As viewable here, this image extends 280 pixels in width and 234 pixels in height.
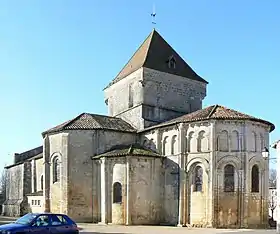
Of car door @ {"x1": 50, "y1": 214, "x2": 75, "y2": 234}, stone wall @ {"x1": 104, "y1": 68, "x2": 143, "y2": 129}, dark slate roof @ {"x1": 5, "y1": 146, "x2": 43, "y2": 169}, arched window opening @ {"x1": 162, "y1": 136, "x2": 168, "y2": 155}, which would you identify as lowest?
car door @ {"x1": 50, "y1": 214, "x2": 75, "y2": 234}

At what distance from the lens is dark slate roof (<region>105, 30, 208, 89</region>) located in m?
42.5

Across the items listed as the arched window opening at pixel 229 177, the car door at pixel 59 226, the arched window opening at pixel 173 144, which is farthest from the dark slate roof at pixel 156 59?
the car door at pixel 59 226

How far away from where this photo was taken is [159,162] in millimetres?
35156

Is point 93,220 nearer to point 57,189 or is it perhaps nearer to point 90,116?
point 57,189

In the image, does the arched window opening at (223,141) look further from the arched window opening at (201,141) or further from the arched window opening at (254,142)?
the arched window opening at (254,142)

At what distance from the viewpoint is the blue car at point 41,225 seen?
1700cm

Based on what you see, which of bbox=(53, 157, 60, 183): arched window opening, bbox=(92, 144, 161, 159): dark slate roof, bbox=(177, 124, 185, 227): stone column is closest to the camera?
bbox=(177, 124, 185, 227): stone column

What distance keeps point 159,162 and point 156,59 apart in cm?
1227

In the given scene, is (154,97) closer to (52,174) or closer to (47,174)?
(52,174)

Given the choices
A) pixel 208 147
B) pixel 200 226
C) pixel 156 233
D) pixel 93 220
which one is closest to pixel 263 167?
pixel 208 147

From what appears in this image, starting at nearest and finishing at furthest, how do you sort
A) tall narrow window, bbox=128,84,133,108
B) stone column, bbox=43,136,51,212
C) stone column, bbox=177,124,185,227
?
stone column, bbox=177,124,185,227
stone column, bbox=43,136,51,212
tall narrow window, bbox=128,84,133,108

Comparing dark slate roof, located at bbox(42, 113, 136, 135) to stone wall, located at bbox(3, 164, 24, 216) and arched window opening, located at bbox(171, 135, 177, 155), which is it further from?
stone wall, located at bbox(3, 164, 24, 216)

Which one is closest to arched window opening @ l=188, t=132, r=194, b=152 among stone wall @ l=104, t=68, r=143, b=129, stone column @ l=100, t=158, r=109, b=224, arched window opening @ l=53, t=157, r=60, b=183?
stone column @ l=100, t=158, r=109, b=224

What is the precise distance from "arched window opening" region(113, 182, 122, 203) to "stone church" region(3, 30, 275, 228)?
0.08m
